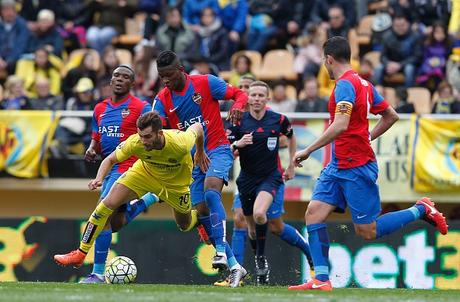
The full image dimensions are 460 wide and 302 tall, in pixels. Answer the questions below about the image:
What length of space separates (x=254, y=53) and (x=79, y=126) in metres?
4.04

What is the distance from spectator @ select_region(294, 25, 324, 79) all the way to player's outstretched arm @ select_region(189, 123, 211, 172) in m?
7.60

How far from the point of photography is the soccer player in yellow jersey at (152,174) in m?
11.5

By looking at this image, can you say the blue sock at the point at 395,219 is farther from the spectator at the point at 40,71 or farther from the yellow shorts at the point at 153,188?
the spectator at the point at 40,71

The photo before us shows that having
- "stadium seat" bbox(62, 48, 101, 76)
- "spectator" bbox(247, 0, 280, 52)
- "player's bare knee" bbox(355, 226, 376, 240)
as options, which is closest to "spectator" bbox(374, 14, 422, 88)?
"spectator" bbox(247, 0, 280, 52)

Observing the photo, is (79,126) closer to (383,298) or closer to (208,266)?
(208,266)

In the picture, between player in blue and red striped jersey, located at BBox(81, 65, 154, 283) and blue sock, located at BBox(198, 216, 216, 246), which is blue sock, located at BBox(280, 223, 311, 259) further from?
player in blue and red striped jersey, located at BBox(81, 65, 154, 283)

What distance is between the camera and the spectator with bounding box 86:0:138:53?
21141 mm

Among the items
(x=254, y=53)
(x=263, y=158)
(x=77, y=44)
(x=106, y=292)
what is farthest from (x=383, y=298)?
(x=77, y=44)

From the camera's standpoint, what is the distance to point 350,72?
36.5ft

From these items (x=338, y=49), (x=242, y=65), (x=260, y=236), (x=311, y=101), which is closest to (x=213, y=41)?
(x=242, y=65)

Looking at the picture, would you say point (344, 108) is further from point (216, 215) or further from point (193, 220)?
point (193, 220)

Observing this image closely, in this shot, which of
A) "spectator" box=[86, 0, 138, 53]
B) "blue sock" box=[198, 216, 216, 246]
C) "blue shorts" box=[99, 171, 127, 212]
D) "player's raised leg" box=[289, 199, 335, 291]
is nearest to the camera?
"player's raised leg" box=[289, 199, 335, 291]

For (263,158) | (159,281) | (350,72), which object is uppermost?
(350,72)

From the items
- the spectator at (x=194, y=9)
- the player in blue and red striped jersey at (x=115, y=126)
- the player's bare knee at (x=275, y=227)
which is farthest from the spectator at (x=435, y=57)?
the player in blue and red striped jersey at (x=115, y=126)
